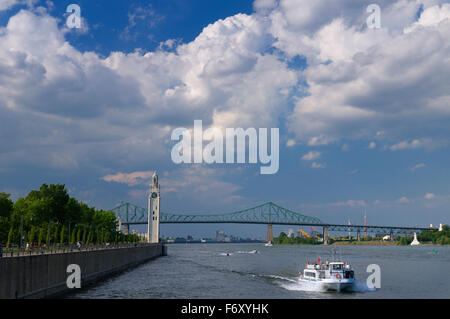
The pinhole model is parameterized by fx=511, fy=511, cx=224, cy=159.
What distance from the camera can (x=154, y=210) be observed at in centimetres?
19350

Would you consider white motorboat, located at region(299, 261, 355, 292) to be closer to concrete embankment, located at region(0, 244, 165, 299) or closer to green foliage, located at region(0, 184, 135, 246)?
concrete embankment, located at region(0, 244, 165, 299)

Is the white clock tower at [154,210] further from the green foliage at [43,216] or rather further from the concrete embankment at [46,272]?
the concrete embankment at [46,272]

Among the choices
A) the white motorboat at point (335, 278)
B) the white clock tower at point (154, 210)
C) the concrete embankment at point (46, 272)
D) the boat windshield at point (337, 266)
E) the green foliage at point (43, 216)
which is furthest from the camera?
the white clock tower at point (154, 210)

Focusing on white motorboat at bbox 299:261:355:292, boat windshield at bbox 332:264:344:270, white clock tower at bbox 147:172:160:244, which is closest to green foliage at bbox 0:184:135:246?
white motorboat at bbox 299:261:355:292

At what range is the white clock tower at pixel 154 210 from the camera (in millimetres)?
193400

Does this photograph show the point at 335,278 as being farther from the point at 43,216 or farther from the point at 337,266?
the point at 43,216

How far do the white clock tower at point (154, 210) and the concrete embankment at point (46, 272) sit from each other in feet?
365

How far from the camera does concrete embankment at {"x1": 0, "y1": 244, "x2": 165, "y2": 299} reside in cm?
3700

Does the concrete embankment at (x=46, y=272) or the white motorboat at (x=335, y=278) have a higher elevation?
the concrete embankment at (x=46, y=272)

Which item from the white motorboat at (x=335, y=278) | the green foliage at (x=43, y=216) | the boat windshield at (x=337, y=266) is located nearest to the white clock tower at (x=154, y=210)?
the green foliage at (x=43, y=216)

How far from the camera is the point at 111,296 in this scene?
52469 mm
